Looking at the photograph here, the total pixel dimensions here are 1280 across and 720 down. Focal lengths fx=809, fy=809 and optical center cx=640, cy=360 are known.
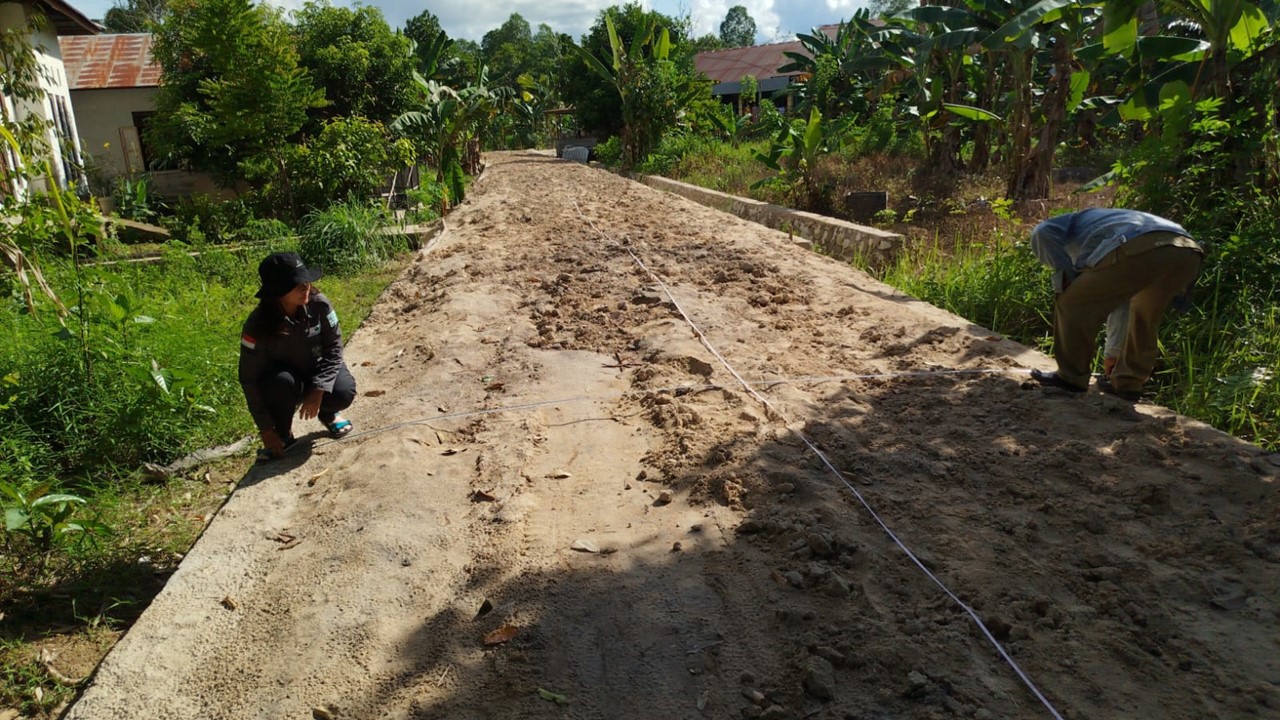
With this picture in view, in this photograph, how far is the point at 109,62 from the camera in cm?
2002

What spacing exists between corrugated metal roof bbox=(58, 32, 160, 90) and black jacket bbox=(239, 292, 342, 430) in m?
18.1

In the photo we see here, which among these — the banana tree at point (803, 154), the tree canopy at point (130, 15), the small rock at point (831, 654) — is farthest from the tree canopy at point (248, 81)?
the tree canopy at point (130, 15)

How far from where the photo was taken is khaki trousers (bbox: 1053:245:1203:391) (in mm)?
4301

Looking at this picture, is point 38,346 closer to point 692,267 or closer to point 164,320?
point 164,320

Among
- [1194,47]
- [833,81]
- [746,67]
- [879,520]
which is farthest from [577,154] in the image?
[879,520]

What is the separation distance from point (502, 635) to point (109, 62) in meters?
23.0

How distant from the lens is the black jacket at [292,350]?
408 centimetres

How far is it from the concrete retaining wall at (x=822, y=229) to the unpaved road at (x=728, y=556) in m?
2.88

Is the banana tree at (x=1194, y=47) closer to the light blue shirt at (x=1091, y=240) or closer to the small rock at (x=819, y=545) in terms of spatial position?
the light blue shirt at (x=1091, y=240)

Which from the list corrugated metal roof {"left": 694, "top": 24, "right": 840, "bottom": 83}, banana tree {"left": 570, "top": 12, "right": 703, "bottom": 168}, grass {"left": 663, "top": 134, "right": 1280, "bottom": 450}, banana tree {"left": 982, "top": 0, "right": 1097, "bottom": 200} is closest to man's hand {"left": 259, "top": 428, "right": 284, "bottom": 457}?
grass {"left": 663, "top": 134, "right": 1280, "bottom": 450}

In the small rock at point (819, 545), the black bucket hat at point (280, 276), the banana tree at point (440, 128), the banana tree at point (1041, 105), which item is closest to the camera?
the small rock at point (819, 545)

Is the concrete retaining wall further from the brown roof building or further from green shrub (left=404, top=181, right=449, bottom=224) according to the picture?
the brown roof building

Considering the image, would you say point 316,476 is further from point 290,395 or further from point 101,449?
point 101,449

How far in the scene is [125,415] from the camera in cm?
450
